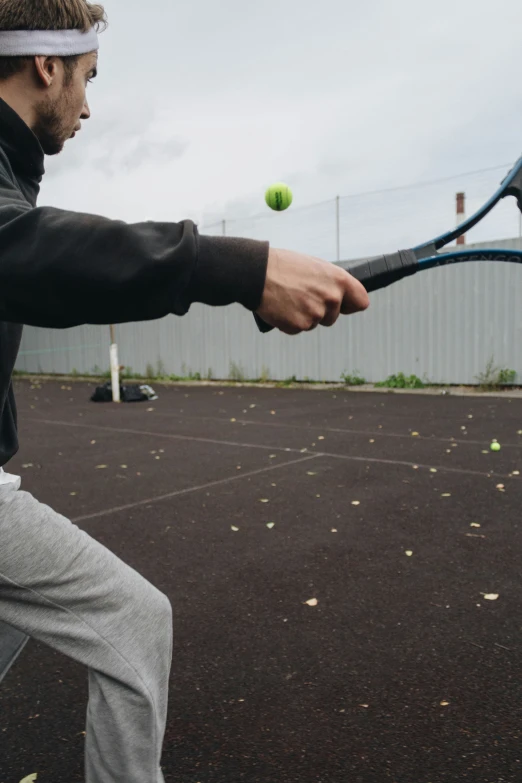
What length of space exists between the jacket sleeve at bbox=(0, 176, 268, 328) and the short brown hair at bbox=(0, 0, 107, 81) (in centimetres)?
46

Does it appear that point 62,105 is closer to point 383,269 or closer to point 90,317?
point 90,317

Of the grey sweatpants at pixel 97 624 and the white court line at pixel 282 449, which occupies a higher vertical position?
the grey sweatpants at pixel 97 624

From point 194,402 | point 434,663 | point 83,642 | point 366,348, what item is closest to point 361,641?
point 434,663

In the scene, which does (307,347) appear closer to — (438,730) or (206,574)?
(206,574)

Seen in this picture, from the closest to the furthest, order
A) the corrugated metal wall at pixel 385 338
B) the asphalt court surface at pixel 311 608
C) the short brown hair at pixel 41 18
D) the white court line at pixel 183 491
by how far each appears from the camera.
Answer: the short brown hair at pixel 41 18
the asphalt court surface at pixel 311 608
the white court line at pixel 183 491
the corrugated metal wall at pixel 385 338

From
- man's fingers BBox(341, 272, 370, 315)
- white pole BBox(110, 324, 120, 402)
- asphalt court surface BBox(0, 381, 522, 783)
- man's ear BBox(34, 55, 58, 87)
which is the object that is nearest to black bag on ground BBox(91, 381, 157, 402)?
white pole BBox(110, 324, 120, 402)

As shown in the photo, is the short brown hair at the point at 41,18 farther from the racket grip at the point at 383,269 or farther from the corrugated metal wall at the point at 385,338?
the corrugated metal wall at the point at 385,338

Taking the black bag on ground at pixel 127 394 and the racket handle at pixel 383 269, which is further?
the black bag on ground at pixel 127 394

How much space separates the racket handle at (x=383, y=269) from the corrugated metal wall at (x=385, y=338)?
35.2 feet

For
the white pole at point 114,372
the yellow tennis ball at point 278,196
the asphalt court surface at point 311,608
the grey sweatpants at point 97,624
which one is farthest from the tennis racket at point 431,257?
the white pole at point 114,372

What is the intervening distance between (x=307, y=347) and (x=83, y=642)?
1374cm

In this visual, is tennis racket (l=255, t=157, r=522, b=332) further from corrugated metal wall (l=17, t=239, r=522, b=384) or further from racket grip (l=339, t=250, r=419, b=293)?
corrugated metal wall (l=17, t=239, r=522, b=384)

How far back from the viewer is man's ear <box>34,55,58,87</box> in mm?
1389

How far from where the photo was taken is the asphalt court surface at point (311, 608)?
2.26m
